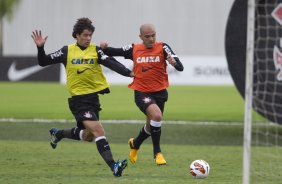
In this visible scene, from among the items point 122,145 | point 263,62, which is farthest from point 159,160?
point 263,62

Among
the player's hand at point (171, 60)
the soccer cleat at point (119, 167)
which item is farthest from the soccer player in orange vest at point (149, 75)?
the soccer cleat at point (119, 167)

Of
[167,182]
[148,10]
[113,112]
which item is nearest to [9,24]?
[148,10]

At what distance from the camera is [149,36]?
1155 cm

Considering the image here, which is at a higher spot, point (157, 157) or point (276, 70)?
point (276, 70)

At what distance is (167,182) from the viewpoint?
30.8 ft

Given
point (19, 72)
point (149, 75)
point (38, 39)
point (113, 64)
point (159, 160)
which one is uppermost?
point (38, 39)

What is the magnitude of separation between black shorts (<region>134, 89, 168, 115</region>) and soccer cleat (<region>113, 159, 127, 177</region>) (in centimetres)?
193

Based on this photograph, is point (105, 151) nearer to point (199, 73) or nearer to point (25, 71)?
point (199, 73)

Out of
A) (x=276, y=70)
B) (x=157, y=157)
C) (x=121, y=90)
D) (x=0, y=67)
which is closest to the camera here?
(x=157, y=157)

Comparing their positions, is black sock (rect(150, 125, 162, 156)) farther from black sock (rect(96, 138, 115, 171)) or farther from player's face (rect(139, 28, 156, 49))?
black sock (rect(96, 138, 115, 171))

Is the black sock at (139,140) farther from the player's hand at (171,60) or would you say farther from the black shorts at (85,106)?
the black shorts at (85,106)

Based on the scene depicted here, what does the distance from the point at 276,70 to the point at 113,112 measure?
8143mm

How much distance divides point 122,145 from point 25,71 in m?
22.2

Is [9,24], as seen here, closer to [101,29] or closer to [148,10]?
[101,29]
